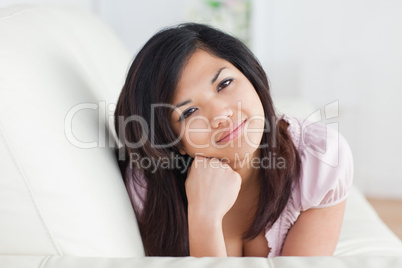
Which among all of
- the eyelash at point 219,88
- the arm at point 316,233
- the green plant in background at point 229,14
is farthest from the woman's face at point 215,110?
the green plant in background at point 229,14

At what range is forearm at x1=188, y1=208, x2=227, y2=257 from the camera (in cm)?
119

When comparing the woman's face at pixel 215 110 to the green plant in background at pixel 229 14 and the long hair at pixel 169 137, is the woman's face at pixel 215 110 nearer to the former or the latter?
the long hair at pixel 169 137

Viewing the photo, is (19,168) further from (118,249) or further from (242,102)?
(242,102)

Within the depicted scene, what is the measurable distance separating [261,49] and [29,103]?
2.73 m

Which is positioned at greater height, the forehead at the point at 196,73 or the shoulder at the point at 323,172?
the forehead at the point at 196,73

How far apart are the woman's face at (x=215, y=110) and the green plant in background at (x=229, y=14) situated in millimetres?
2245

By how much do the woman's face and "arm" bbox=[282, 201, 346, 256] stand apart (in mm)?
237

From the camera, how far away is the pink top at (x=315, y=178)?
1.31 m

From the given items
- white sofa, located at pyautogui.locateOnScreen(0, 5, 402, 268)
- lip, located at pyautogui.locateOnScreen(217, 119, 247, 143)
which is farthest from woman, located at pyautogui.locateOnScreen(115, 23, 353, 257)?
white sofa, located at pyautogui.locateOnScreen(0, 5, 402, 268)

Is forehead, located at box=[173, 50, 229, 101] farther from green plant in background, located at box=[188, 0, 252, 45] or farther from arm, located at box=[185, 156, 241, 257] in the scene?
green plant in background, located at box=[188, 0, 252, 45]

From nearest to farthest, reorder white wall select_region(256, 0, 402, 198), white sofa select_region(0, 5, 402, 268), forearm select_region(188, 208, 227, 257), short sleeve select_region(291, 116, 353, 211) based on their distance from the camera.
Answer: white sofa select_region(0, 5, 402, 268) → forearm select_region(188, 208, 227, 257) → short sleeve select_region(291, 116, 353, 211) → white wall select_region(256, 0, 402, 198)

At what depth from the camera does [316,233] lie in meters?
1.32

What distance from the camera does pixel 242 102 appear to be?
4.04ft

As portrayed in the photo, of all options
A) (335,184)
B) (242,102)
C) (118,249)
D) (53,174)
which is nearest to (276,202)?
(335,184)
